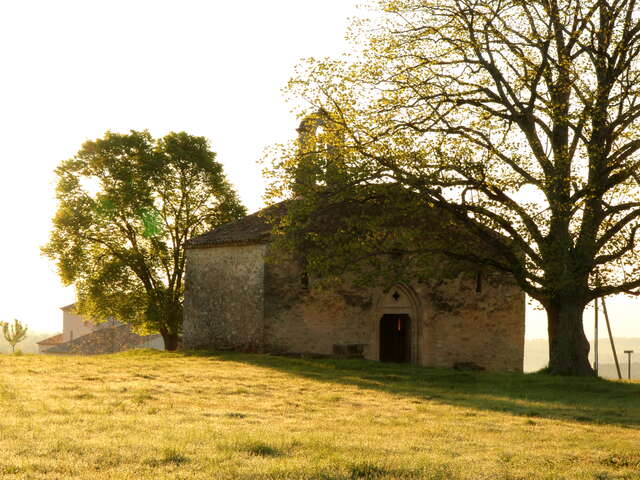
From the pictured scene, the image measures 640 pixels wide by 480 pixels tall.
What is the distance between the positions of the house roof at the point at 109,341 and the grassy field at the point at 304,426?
140 ft

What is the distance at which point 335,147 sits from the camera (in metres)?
24.5

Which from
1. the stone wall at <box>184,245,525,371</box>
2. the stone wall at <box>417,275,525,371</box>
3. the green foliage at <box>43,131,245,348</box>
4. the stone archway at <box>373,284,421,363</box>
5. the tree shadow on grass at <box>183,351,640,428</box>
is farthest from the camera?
the green foliage at <box>43,131,245,348</box>

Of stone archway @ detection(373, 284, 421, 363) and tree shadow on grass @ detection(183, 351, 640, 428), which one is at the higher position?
stone archway @ detection(373, 284, 421, 363)

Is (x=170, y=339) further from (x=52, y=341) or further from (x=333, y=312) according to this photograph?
(x=52, y=341)

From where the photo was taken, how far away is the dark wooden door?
31.1 m

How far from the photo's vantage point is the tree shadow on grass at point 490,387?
1541 cm

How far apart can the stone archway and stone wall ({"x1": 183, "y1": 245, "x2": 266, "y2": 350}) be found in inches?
209

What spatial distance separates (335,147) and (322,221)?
5.42 m

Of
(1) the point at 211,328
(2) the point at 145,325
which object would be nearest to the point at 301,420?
(1) the point at 211,328

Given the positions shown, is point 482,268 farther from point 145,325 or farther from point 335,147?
point 145,325

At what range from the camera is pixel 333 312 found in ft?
94.8

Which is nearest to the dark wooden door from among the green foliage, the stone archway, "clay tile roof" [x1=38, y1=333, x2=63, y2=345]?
the stone archway

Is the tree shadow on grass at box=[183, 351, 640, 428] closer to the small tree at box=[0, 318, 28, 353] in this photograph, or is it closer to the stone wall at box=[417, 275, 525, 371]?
the stone wall at box=[417, 275, 525, 371]

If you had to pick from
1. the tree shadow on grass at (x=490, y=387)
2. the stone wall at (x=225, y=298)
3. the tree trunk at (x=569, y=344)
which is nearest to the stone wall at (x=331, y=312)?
the stone wall at (x=225, y=298)
